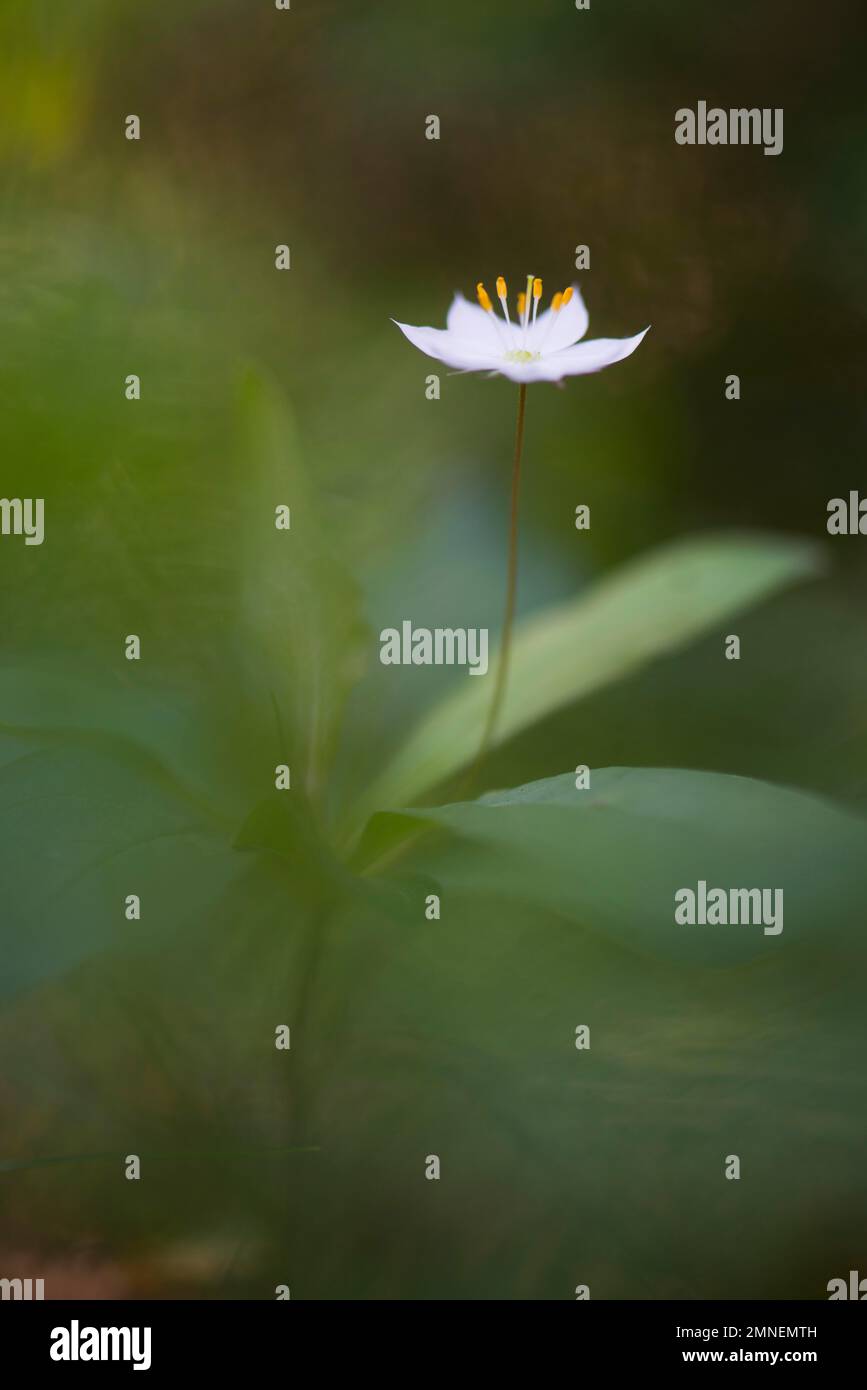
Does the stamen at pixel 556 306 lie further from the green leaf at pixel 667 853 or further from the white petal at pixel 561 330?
the green leaf at pixel 667 853

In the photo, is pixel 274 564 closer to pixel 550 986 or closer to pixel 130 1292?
pixel 550 986

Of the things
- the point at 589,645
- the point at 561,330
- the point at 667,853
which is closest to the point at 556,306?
the point at 561,330

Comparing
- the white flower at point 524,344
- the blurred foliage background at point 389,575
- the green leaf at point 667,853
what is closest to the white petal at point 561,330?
the white flower at point 524,344

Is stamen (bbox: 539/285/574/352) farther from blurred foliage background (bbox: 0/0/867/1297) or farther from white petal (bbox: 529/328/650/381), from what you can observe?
blurred foliage background (bbox: 0/0/867/1297)

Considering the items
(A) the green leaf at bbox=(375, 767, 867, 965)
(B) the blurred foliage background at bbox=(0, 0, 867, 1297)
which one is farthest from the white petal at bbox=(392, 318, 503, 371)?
(A) the green leaf at bbox=(375, 767, 867, 965)

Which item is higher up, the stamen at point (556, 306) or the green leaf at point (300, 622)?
the stamen at point (556, 306)

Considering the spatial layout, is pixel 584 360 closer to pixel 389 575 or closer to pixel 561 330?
pixel 561 330
